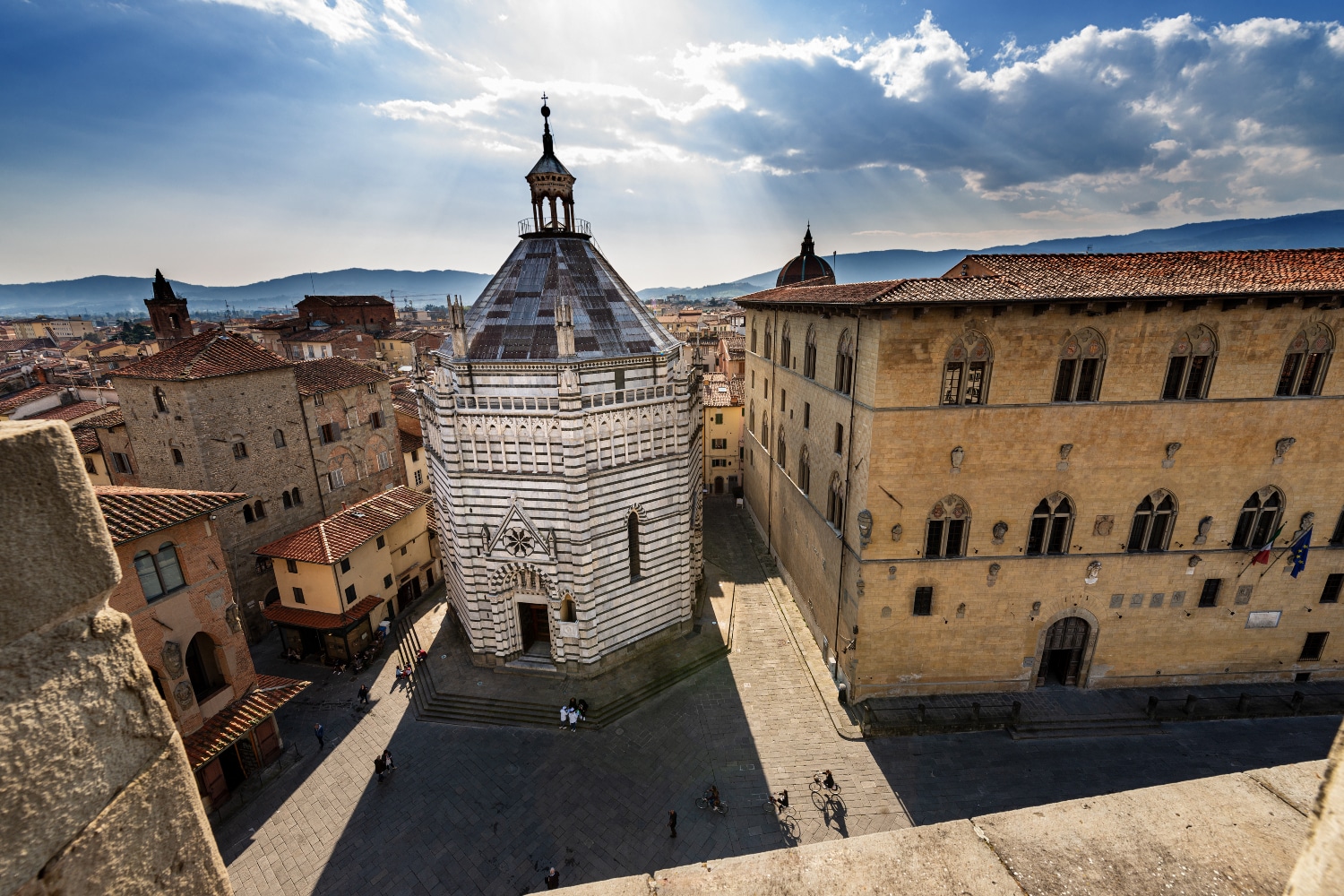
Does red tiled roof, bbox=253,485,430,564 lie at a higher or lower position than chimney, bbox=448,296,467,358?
lower

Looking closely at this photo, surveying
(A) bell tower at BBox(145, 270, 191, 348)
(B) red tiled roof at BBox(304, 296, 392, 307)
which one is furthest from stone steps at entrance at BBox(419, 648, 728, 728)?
(B) red tiled roof at BBox(304, 296, 392, 307)

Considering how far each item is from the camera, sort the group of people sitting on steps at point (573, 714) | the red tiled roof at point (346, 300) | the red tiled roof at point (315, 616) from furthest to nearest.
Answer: the red tiled roof at point (346, 300)
the red tiled roof at point (315, 616)
the group of people sitting on steps at point (573, 714)

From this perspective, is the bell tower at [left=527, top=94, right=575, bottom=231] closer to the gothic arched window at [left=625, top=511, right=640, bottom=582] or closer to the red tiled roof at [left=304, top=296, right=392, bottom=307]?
the gothic arched window at [left=625, top=511, right=640, bottom=582]

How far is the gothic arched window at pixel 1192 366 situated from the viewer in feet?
64.7

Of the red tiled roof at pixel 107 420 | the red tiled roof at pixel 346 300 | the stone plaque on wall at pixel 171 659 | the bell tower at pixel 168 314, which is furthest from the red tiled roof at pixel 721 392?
the red tiled roof at pixel 346 300

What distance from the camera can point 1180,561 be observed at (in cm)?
2206

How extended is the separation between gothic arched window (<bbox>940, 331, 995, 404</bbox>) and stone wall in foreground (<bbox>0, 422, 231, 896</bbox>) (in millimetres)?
20985

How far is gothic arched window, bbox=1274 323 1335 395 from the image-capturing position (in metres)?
19.6

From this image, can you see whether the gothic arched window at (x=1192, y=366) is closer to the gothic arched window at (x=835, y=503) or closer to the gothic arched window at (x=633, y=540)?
the gothic arched window at (x=835, y=503)

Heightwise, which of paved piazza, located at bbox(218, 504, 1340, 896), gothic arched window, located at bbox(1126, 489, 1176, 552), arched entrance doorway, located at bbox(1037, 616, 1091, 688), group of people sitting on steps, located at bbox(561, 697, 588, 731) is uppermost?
gothic arched window, located at bbox(1126, 489, 1176, 552)

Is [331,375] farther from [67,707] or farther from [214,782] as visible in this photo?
[67,707]

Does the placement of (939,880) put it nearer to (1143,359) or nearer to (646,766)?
(646,766)

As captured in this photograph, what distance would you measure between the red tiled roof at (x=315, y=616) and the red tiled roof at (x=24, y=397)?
27310 mm

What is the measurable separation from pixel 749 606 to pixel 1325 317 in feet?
80.4
